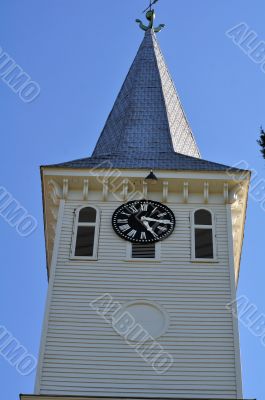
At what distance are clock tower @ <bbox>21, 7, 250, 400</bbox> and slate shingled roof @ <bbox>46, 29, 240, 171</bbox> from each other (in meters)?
0.10

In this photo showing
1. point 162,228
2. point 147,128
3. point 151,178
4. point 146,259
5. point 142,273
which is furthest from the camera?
point 147,128

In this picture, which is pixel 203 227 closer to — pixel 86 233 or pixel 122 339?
pixel 86 233

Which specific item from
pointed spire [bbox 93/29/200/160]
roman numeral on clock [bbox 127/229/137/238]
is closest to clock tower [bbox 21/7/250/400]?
roman numeral on clock [bbox 127/229/137/238]

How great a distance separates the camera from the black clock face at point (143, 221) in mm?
29328

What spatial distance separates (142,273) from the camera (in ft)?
92.4

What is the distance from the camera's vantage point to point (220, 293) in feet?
90.9

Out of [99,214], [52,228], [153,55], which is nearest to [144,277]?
[99,214]

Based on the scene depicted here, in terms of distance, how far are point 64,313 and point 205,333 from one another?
4074 mm

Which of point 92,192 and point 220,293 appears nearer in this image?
point 220,293

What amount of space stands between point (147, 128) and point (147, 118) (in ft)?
2.66

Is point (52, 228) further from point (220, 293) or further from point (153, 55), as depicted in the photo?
point (153, 55)

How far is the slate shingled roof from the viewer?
105 feet

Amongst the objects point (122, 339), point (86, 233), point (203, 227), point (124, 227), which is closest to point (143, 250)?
point (124, 227)

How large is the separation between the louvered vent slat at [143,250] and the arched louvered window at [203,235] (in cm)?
127
